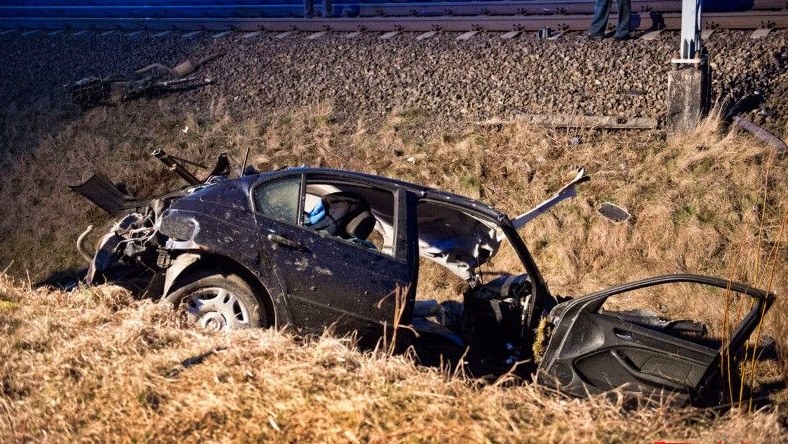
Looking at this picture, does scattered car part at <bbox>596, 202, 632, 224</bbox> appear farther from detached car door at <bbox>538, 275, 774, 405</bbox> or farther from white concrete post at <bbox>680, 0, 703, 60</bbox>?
detached car door at <bbox>538, 275, 774, 405</bbox>

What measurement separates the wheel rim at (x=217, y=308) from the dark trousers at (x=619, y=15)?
7.99 metres

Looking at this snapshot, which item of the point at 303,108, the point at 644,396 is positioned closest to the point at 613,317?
the point at 644,396

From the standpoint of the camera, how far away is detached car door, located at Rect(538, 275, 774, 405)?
7113mm

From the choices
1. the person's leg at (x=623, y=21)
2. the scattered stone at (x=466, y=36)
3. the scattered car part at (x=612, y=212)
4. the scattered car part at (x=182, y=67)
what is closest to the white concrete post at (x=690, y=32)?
the scattered car part at (x=612, y=212)

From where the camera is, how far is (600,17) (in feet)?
46.5

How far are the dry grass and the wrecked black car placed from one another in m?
0.88

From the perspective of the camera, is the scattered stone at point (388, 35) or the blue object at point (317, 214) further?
the scattered stone at point (388, 35)

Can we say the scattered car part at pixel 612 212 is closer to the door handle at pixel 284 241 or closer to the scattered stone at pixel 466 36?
the door handle at pixel 284 241

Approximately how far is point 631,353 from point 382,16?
10.1m

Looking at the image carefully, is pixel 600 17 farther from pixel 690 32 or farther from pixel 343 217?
pixel 343 217

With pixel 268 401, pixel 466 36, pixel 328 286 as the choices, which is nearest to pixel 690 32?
pixel 466 36

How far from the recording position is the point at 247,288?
7.52m

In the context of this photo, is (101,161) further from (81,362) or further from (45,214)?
(81,362)

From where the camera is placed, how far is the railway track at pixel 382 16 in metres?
14.2
